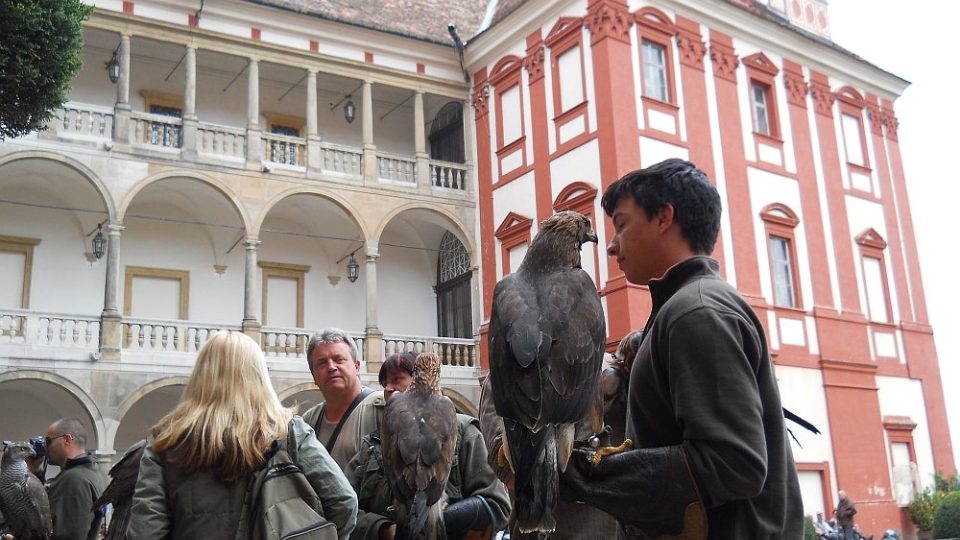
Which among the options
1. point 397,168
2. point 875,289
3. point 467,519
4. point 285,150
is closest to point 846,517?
point 875,289

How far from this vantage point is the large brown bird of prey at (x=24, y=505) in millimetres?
6227

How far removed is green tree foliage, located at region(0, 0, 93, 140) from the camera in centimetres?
1030

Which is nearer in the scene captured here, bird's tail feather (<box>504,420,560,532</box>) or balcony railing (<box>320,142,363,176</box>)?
bird's tail feather (<box>504,420,560,532</box>)

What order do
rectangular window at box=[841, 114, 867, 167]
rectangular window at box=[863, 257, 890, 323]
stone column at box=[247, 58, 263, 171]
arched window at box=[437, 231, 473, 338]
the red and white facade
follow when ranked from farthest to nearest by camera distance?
rectangular window at box=[841, 114, 867, 167]
arched window at box=[437, 231, 473, 338]
rectangular window at box=[863, 257, 890, 323]
stone column at box=[247, 58, 263, 171]
the red and white facade

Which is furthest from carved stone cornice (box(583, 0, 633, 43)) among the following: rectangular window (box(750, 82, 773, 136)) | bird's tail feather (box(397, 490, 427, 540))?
bird's tail feather (box(397, 490, 427, 540))

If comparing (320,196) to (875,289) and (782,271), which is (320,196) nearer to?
→ (782,271)

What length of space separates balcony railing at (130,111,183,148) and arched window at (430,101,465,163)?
22.6 ft

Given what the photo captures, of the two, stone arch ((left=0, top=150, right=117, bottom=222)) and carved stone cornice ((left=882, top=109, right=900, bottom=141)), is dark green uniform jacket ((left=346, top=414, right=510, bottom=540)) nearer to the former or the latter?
stone arch ((left=0, top=150, right=117, bottom=222))

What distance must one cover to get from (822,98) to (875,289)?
15.7 feet

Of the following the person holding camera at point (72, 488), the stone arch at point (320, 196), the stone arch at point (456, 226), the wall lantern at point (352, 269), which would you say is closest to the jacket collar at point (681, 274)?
the person holding camera at point (72, 488)

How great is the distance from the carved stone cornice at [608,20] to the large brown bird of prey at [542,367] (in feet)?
53.1

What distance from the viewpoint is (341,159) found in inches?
808

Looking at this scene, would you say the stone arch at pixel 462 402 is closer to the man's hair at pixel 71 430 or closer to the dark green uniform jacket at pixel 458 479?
the man's hair at pixel 71 430

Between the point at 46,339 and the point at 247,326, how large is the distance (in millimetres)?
3660
